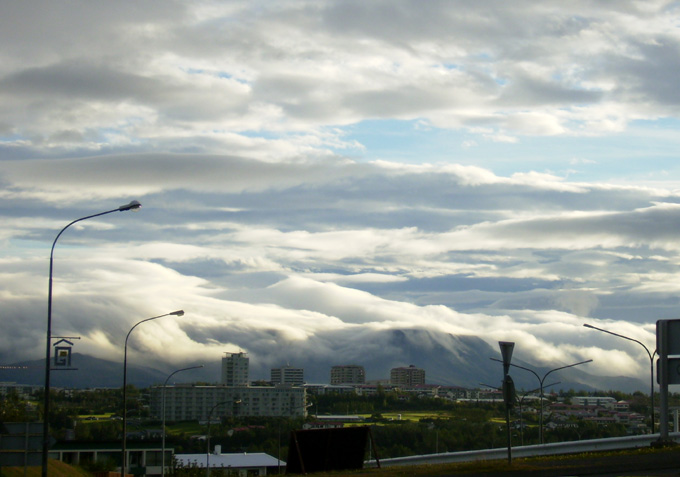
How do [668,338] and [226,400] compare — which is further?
[226,400]

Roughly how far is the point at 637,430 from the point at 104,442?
6066 cm

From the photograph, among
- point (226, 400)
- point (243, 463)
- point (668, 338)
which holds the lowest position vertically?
point (243, 463)

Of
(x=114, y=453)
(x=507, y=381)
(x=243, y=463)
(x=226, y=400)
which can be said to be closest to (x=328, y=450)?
(x=507, y=381)

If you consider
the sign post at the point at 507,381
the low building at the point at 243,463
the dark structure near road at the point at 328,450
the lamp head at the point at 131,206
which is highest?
the lamp head at the point at 131,206

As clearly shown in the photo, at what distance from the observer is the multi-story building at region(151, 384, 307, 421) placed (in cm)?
18362

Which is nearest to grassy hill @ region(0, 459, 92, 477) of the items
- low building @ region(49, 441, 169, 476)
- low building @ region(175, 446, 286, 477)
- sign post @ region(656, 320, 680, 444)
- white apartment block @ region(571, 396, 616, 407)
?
sign post @ region(656, 320, 680, 444)

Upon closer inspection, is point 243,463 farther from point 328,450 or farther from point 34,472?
point 328,450

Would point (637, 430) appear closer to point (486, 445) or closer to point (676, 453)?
point (486, 445)

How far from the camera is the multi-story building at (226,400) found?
18362 cm

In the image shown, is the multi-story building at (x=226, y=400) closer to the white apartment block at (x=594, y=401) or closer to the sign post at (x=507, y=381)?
the white apartment block at (x=594, y=401)

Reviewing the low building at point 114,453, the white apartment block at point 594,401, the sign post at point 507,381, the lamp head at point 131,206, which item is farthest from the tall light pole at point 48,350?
the white apartment block at point 594,401

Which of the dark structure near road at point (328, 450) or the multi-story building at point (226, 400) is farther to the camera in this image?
the multi-story building at point (226, 400)

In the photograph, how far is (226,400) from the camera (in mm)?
193500

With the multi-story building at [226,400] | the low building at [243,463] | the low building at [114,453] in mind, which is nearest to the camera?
the low building at [114,453]
